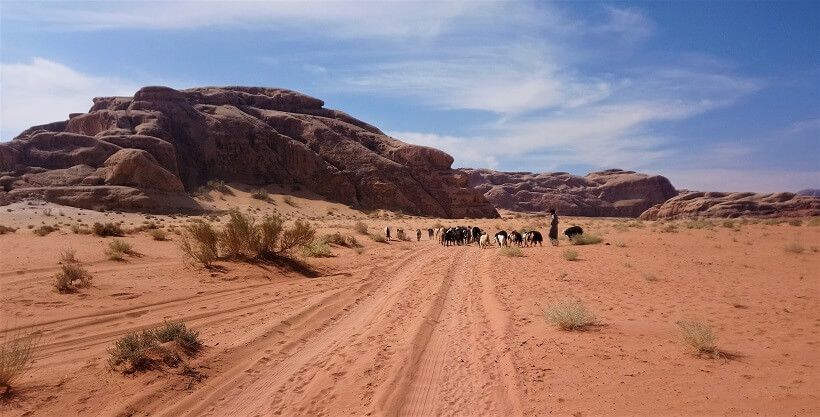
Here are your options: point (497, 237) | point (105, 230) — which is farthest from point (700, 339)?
point (105, 230)

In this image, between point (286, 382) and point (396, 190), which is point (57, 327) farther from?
point (396, 190)

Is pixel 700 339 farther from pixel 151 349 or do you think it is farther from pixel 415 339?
pixel 151 349

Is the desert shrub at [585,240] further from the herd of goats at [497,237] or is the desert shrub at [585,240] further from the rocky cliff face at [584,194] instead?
the rocky cliff face at [584,194]

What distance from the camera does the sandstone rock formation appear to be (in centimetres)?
5994

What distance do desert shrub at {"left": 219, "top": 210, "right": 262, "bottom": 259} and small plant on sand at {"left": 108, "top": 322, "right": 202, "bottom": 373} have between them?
8.42 m

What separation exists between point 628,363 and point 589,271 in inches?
371

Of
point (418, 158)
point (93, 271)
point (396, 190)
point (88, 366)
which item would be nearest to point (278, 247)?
point (93, 271)

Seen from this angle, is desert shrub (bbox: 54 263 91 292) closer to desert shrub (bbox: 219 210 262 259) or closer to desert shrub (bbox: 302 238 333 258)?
desert shrub (bbox: 219 210 262 259)

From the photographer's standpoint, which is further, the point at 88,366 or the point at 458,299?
the point at 458,299

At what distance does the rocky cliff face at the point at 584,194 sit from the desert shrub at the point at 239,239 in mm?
88983

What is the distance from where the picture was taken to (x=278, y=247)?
1700cm

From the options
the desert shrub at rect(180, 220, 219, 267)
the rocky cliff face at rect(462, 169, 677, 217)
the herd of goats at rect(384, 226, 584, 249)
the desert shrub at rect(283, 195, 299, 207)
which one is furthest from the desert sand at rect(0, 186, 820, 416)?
the rocky cliff face at rect(462, 169, 677, 217)

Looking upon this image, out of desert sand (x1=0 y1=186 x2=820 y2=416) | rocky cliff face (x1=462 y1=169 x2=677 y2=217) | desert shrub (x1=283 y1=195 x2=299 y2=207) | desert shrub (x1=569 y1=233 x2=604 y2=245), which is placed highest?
rocky cliff face (x1=462 y1=169 x2=677 y2=217)

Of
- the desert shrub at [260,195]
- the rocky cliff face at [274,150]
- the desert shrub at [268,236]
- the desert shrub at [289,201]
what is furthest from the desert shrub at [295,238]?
the desert shrub at [260,195]
